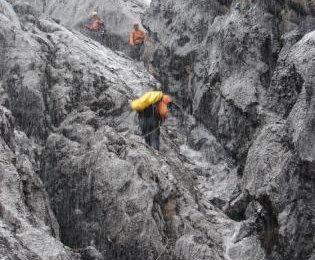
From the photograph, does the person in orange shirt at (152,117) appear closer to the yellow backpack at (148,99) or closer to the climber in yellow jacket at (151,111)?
the climber in yellow jacket at (151,111)

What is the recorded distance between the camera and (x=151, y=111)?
49.2 ft

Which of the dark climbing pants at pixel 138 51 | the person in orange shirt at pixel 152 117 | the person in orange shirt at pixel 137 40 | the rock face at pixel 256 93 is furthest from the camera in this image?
the dark climbing pants at pixel 138 51

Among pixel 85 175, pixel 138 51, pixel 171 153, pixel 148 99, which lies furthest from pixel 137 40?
pixel 85 175

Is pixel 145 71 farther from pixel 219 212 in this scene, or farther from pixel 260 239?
pixel 260 239

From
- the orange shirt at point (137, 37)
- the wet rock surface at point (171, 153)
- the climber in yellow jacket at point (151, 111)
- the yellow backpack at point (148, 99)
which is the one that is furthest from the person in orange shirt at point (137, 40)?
the yellow backpack at point (148, 99)

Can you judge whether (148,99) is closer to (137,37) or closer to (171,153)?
(171,153)

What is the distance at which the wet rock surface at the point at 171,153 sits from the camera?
11.6 metres

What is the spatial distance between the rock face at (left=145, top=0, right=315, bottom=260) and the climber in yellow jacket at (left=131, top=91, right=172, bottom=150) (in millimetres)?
2176

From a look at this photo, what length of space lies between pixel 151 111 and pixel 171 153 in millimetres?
2358

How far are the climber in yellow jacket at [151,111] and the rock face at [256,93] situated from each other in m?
2.18

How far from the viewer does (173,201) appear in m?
13.5

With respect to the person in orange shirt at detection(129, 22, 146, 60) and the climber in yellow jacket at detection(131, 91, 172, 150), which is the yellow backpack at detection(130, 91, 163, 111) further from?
the person in orange shirt at detection(129, 22, 146, 60)

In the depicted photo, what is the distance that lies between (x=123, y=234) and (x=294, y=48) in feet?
19.8

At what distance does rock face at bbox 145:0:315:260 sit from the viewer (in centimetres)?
1147
